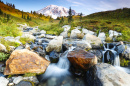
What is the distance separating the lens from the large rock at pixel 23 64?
441 cm

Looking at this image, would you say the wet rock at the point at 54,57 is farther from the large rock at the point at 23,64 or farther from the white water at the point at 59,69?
the large rock at the point at 23,64

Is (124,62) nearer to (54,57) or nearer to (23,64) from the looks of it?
(54,57)

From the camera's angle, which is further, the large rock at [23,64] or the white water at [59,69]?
the white water at [59,69]

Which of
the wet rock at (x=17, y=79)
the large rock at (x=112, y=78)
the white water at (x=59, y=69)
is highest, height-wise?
the large rock at (x=112, y=78)

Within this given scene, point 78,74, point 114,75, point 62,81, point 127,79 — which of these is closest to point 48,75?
point 62,81

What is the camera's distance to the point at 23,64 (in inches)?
181

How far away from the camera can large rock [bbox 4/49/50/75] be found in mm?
4406

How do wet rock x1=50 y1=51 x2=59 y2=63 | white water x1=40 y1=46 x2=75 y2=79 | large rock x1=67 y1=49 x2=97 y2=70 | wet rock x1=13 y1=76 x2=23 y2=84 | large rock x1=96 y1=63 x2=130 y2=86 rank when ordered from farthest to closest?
wet rock x1=50 y1=51 x2=59 y2=63 → white water x1=40 y1=46 x2=75 y2=79 → large rock x1=67 y1=49 x2=97 y2=70 → wet rock x1=13 y1=76 x2=23 y2=84 → large rock x1=96 y1=63 x2=130 y2=86

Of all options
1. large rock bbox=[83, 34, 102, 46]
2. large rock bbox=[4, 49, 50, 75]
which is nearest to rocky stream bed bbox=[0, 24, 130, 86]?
large rock bbox=[4, 49, 50, 75]

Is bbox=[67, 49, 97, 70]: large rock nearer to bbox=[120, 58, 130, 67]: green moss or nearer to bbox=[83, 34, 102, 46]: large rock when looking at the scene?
bbox=[120, 58, 130, 67]: green moss

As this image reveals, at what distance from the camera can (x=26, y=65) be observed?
15.2ft

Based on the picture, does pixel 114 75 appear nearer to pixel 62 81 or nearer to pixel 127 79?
pixel 127 79

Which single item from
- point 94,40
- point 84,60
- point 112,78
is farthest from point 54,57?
point 94,40

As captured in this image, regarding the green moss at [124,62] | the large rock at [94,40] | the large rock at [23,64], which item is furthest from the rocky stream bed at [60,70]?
the large rock at [94,40]
